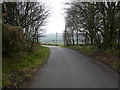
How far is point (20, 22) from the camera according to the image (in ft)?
40.5

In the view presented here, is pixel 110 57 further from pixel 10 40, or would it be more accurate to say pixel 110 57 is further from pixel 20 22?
pixel 20 22

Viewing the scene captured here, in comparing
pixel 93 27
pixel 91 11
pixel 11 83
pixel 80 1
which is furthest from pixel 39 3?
pixel 11 83

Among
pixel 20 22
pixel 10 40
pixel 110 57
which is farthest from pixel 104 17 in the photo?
pixel 10 40

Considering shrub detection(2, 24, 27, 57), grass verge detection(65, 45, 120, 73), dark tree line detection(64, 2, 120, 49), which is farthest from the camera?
dark tree line detection(64, 2, 120, 49)

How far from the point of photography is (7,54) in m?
6.57

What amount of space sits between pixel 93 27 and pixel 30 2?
29.2 feet

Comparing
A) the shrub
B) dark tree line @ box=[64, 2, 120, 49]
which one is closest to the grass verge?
dark tree line @ box=[64, 2, 120, 49]

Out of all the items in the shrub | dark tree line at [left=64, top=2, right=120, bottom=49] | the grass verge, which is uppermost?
dark tree line at [left=64, top=2, right=120, bottom=49]

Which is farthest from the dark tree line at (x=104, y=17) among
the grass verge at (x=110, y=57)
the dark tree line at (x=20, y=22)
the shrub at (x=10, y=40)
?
the shrub at (x=10, y=40)

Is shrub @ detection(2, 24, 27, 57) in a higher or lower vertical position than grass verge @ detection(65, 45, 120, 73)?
higher

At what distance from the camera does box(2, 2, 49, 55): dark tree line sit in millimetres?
6020

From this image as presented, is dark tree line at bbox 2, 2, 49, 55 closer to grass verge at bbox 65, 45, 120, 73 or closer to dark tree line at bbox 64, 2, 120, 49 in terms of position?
dark tree line at bbox 64, 2, 120, 49

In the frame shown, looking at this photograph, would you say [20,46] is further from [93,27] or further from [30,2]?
[93,27]

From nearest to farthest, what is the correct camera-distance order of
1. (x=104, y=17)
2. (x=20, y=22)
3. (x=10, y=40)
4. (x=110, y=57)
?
1. (x=10, y=40)
2. (x=110, y=57)
3. (x=20, y=22)
4. (x=104, y=17)
